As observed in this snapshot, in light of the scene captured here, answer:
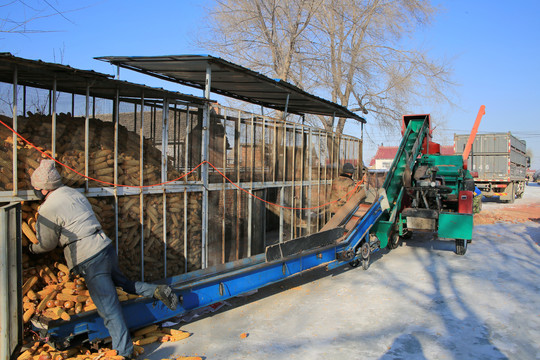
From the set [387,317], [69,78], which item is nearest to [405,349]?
[387,317]

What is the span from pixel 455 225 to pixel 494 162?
16.0 meters

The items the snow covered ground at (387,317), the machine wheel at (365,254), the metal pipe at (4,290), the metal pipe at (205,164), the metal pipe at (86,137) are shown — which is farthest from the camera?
the machine wheel at (365,254)

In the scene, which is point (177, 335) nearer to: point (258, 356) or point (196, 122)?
point (258, 356)

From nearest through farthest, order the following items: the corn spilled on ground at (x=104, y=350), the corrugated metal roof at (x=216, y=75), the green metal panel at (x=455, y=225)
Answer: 1. the corn spilled on ground at (x=104, y=350)
2. the corrugated metal roof at (x=216, y=75)
3. the green metal panel at (x=455, y=225)

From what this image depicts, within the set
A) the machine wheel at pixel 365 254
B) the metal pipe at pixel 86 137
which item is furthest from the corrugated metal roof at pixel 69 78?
the machine wheel at pixel 365 254

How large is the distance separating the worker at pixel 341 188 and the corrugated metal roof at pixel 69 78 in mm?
5200

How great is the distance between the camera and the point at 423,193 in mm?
9531

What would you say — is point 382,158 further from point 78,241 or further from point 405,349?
point 78,241

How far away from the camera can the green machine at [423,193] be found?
8.99m

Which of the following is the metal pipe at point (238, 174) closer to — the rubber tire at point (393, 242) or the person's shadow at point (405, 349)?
the person's shadow at point (405, 349)

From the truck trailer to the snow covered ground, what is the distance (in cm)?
1511

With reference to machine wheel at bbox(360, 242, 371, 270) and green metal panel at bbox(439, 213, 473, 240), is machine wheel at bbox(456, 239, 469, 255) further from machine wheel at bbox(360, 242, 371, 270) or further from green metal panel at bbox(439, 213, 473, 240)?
machine wheel at bbox(360, 242, 371, 270)

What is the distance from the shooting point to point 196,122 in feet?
20.8

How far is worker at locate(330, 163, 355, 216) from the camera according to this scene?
10.2m
